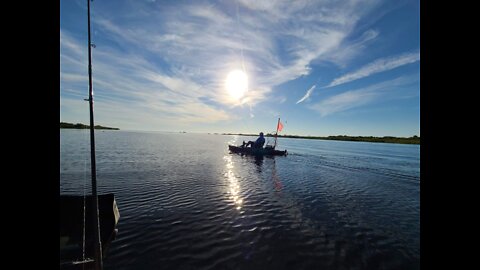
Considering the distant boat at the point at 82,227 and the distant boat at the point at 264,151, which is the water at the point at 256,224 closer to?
the distant boat at the point at 82,227

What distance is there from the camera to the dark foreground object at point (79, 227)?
30.8ft

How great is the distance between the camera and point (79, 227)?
1033 centimetres

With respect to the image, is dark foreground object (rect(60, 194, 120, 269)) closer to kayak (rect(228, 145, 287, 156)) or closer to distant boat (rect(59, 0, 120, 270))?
distant boat (rect(59, 0, 120, 270))

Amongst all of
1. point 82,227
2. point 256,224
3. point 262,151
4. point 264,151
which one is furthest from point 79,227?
point 264,151

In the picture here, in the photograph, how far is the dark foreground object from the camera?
9383 mm

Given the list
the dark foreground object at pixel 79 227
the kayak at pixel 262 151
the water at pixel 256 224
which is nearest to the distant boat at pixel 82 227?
the dark foreground object at pixel 79 227

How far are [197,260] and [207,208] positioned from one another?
6.33 m

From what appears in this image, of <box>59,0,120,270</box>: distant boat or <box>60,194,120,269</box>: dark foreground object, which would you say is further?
<box>60,194,120,269</box>: dark foreground object

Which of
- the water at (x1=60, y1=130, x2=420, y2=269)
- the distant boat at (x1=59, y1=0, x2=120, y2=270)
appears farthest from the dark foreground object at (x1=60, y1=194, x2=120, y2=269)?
the water at (x1=60, y1=130, x2=420, y2=269)

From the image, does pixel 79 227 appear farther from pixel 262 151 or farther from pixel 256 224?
pixel 262 151

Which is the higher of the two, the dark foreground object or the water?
the dark foreground object

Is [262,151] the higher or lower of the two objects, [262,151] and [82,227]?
the higher

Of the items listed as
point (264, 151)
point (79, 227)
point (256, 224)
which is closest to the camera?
point (79, 227)
